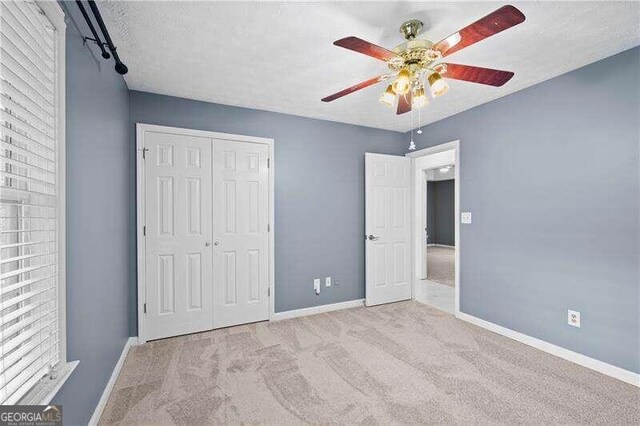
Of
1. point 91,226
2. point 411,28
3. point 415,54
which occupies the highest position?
point 411,28

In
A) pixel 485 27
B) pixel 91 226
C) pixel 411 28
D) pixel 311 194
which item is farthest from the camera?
pixel 311 194

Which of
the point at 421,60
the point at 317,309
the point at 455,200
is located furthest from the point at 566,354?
the point at 421,60

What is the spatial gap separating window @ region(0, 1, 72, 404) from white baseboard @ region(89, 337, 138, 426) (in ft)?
2.39

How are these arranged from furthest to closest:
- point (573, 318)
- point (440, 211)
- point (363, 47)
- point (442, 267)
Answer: point (440, 211), point (442, 267), point (573, 318), point (363, 47)

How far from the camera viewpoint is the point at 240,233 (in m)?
3.23

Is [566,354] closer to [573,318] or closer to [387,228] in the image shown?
[573,318]

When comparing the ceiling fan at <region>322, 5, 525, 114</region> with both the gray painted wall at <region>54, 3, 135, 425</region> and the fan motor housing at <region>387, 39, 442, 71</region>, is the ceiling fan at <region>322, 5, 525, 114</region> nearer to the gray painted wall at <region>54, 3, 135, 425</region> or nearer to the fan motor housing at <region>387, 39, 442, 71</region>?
the fan motor housing at <region>387, 39, 442, 71</region>

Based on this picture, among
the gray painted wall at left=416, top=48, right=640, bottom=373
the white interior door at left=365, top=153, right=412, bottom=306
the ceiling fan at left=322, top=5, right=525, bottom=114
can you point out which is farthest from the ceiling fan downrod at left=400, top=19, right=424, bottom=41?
the white interior door at left=365, top=153, right=412, bottom=306

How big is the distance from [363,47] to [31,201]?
1.66 metres

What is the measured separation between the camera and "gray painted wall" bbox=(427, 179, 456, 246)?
9719 millimetres

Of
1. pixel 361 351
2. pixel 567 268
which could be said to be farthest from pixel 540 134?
pixel 361 351

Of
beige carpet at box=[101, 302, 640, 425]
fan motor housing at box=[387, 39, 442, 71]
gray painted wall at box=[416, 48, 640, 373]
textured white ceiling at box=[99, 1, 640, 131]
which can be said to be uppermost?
textured white ceiling at box=[99, 1, 640, 131]

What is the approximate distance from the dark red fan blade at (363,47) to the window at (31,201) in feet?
4.09

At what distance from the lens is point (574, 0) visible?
1613 millimetres
